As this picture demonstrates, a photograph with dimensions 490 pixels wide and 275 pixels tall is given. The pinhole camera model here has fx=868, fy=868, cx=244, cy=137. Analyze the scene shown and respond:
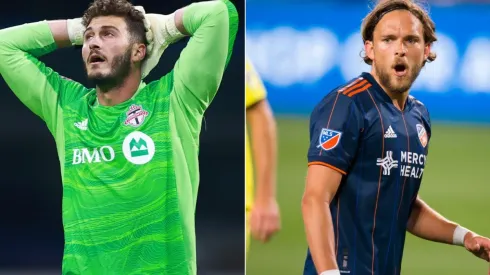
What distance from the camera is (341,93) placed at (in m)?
2.85

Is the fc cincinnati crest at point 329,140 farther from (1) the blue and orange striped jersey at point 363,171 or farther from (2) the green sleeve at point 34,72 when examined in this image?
(2) the green sleeve at point 34,72

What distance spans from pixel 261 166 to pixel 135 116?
0.59 metres

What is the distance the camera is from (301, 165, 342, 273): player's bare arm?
104 inches

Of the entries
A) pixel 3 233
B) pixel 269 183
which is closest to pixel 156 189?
pixel 269 183

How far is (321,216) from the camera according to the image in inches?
105

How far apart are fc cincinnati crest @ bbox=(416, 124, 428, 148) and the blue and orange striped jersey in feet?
0.43

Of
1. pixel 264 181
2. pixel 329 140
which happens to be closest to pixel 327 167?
pixel 329 140

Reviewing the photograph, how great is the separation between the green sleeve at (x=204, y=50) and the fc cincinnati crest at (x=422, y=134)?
3.05ft

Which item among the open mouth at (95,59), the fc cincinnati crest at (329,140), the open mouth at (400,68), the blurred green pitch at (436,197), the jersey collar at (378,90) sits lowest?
the blurred green pitch at (436,197)

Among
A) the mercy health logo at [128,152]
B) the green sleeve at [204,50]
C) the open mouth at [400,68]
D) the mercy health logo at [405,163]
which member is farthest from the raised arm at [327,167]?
the mercy health logo at [128,152]

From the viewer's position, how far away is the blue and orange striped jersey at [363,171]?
277 cm

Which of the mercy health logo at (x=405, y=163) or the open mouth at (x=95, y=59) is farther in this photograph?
the open mouth at (x=95, y=59)

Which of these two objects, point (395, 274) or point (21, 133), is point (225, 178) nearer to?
point (21, 133)

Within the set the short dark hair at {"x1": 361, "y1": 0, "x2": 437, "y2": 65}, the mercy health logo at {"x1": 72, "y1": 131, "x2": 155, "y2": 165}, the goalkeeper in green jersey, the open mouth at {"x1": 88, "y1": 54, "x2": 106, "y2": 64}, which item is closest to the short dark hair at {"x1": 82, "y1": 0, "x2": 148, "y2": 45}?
the goalkeeper in green jersey
